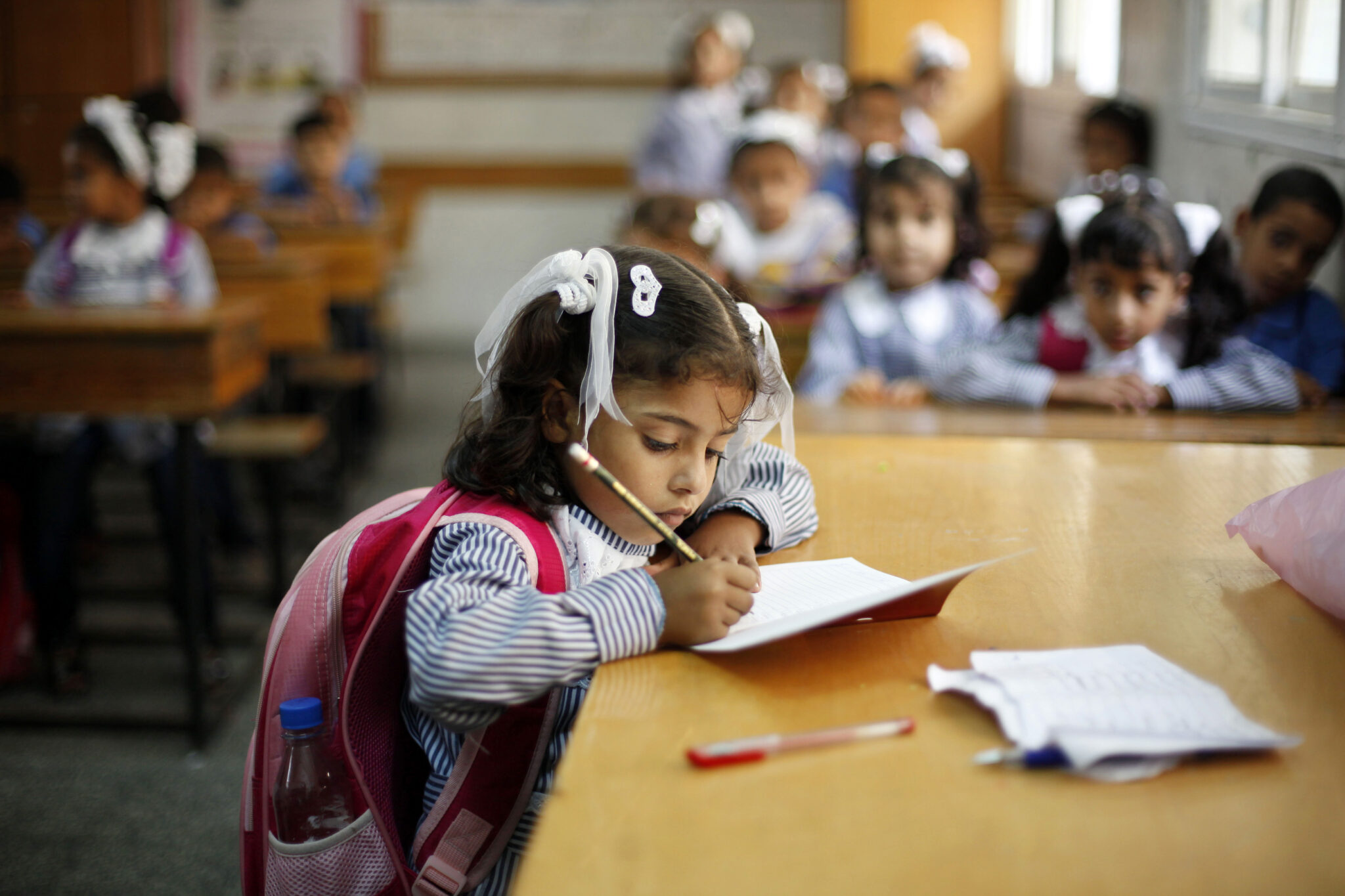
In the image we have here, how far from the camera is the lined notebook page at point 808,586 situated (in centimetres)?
95

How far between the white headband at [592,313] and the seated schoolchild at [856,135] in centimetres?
320

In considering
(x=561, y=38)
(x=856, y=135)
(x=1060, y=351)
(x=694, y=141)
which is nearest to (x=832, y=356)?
(x=1060, y=351)

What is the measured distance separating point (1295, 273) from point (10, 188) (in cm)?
378

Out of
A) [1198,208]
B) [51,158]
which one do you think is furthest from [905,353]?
[51,158]

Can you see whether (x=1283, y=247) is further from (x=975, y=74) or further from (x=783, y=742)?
(x=975, y=74)

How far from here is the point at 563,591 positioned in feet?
3.12

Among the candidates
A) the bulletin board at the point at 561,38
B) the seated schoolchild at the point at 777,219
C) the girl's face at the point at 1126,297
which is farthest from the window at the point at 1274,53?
the bulletin board at the point at 561,38

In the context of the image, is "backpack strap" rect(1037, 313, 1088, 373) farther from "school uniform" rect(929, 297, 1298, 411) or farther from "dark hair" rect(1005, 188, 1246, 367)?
"dark hair" rect(1005, 188, 1246, 367)

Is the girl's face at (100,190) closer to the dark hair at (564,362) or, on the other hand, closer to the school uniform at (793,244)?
the school uniform at (793,244)

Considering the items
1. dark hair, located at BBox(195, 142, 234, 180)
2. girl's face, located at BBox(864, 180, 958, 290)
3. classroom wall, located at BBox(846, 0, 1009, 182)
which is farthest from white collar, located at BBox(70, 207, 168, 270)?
classroom wall, located at BBox(846, 0, 1009, 182)

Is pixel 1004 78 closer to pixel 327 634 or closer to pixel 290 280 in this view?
pixel 290 280

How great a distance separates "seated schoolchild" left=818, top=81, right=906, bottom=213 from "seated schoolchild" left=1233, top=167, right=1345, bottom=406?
1972mm

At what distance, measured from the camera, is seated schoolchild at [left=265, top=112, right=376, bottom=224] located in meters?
5.38

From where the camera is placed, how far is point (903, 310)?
2.63 m
